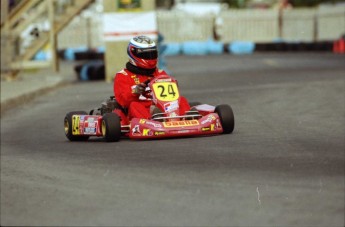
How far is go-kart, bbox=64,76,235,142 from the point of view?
11.3m

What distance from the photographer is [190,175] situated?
27.9 ft

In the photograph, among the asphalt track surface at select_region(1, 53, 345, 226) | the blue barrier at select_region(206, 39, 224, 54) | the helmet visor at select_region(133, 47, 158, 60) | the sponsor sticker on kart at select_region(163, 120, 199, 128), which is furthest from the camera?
the blue barrier at select_region(206, 39, 224, 54)

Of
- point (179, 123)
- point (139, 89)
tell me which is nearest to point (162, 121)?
point (179, 123)

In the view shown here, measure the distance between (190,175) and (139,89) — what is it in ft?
10.6

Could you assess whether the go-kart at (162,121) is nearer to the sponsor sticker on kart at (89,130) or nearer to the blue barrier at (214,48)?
the sponsor sticker on kart at (89,130)

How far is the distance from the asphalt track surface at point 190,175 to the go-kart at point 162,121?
5.2 inches

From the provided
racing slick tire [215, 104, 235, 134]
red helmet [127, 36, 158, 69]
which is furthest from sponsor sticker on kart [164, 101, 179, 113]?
red helmet [127, 36, 158, 69]

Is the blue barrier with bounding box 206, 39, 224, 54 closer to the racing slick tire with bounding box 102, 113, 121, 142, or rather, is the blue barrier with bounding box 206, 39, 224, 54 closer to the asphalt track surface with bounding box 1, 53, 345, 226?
the asphalt track surface with bounding box 1, 53, 345, 226

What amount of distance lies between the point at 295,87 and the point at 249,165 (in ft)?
31.3

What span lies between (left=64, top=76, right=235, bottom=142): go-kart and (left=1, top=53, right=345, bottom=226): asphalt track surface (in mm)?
131

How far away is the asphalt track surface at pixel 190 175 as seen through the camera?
7.05 meters

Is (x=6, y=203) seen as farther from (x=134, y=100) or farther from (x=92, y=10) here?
(x=92, y=10)

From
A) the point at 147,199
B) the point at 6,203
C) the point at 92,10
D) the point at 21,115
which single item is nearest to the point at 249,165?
the point at 147,199

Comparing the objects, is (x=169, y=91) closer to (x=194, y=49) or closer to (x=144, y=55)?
(x=144, y=55)
